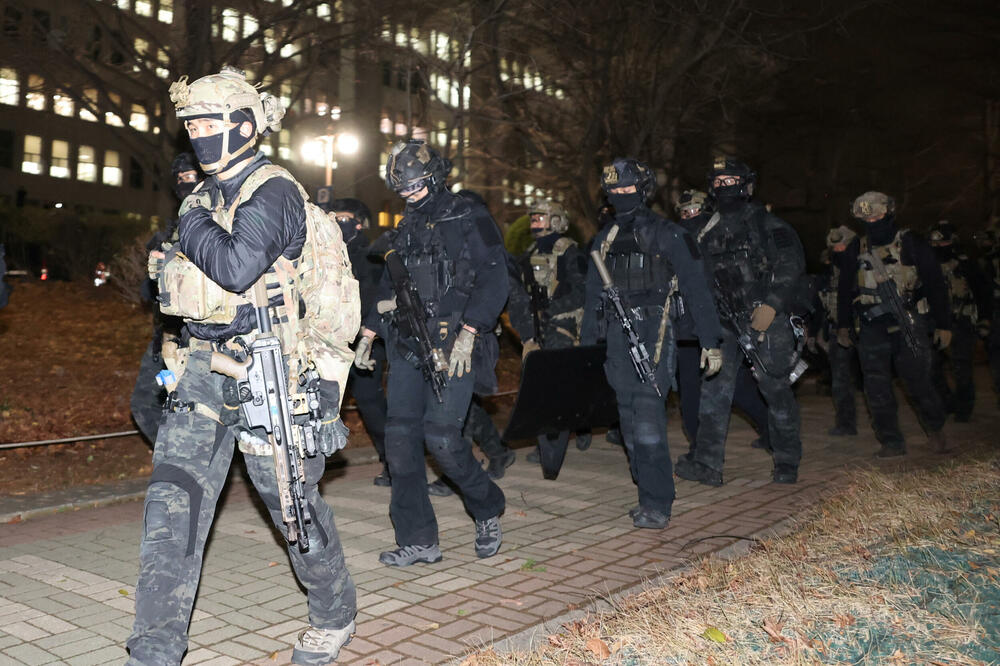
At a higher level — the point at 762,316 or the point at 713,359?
the point at 762,316

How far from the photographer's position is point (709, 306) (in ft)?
21.3

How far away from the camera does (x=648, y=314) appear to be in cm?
659

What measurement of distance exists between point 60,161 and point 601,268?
4336cm

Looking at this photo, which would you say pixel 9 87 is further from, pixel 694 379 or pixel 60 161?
pixel 60 161

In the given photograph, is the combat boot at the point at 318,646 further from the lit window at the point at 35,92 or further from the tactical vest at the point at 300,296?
the lit window at the point at 35,92

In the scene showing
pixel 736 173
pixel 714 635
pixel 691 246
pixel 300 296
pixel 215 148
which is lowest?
pixel 714 635

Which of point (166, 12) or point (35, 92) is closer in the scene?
point (35, 92)

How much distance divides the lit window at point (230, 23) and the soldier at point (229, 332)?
27.0 ft

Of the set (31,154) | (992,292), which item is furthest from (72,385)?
(31,154)

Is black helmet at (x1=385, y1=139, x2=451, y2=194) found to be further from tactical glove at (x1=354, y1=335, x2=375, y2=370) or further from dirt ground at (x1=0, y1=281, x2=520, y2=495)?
dirt ground at (x1=0, y1=281, x2=520, y2=495)

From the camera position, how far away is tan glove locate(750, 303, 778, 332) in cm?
775

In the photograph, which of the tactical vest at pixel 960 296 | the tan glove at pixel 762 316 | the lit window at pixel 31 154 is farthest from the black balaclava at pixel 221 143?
the lit window at pixel 31 154

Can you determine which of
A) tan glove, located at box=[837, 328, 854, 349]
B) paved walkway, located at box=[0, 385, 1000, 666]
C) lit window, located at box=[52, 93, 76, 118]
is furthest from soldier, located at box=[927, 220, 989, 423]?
lit window, located at box=[52, 93, 76, 118]

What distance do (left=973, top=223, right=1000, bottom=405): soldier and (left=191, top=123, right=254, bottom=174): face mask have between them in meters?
10.6
